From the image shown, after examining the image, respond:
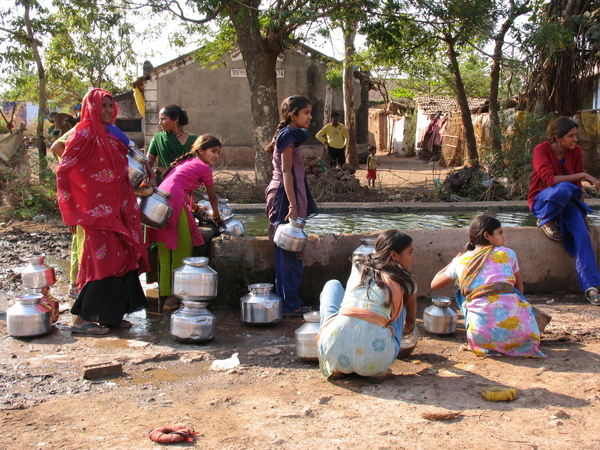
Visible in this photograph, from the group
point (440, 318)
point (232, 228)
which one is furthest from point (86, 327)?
point (440, 318)

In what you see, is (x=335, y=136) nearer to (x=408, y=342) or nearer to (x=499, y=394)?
(x=408, y=342)

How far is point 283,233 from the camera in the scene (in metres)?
4.47

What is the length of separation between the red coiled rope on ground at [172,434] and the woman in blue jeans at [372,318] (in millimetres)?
915

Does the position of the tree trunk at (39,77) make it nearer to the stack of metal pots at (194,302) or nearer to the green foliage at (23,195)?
the green foliage at (23,195)

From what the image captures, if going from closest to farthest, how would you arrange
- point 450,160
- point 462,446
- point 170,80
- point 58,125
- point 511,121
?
point 462,446 → point 58,125 → point 511,121 → point 170,80 → point 450,160

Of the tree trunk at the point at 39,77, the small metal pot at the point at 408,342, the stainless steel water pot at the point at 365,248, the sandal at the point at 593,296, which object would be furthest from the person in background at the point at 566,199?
the tree trunk at the point at 39,77

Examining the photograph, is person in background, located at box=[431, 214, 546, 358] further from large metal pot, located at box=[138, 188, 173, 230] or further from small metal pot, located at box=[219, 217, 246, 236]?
large metal pot, located at box=[138, 188, 173, 230]

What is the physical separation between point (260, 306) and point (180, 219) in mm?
959

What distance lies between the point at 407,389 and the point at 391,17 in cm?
932

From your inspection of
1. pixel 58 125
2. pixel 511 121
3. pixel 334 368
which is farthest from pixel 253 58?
pixel 334 368

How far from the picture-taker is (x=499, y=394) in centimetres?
296

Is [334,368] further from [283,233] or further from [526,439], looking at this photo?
[283,233]

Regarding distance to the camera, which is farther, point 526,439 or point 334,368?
point 334,368

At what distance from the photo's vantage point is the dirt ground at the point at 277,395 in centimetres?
256
